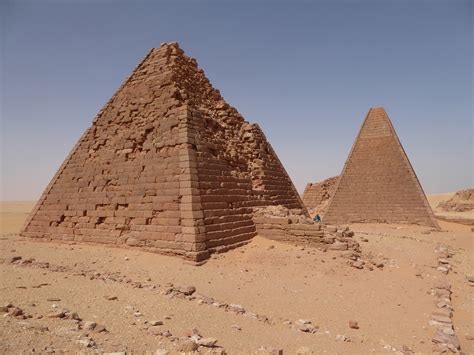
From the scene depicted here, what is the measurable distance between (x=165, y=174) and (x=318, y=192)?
18.4m

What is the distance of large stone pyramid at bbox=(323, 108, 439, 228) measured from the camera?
18.4m

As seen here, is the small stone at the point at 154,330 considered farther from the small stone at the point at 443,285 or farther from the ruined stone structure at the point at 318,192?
the ruined stone structure at the point at 318,192

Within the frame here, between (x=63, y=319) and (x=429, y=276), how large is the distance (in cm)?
800

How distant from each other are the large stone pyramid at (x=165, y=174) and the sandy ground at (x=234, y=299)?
628 mm

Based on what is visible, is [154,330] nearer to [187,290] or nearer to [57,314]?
[57,314]

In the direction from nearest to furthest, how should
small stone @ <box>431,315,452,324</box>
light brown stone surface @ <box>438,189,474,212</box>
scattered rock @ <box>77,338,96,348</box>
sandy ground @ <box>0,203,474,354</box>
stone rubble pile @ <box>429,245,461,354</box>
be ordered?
scattered rock @ <box>77,338,96,348</box> → sandy ground @ <box>0,203,474,354</box> → stone rubble pile @ <box>429,245,461,354</box> → small stone @ <box>431,315,452,324</box> → light brown stone surface @ <box>438,189,474,212</box>

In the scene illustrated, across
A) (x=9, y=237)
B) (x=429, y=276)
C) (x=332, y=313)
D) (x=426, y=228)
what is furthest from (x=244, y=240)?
(x=426, y=228)

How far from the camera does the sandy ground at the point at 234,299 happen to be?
414cm

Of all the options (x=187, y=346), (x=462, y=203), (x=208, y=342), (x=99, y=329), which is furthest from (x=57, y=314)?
(x=462, y=203)

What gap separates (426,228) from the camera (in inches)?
685

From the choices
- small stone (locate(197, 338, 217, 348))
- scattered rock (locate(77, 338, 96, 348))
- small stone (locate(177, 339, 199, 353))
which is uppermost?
scattered rock (locate(77, 338, 96, 348))

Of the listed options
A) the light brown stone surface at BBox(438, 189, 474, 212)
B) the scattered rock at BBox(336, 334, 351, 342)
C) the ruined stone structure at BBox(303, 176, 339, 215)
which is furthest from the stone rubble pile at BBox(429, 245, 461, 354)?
the light brown stone surface at BBox(438, 189, 474, 212)

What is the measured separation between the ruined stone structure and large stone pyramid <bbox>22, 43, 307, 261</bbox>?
1253cm

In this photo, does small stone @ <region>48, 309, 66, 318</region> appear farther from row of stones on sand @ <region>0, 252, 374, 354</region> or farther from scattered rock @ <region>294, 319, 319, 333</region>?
scattered rock @ <region>294, 319, 319, 333</region>
